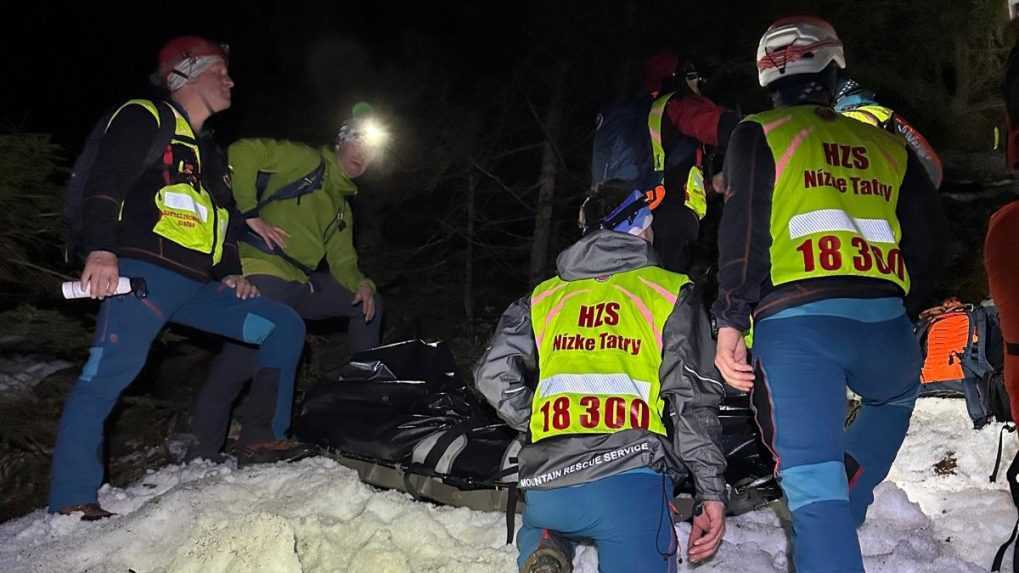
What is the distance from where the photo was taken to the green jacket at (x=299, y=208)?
14.8ft

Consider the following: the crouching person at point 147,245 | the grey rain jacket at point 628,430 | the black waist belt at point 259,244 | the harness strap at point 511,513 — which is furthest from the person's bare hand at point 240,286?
the harness strap at point 511,513

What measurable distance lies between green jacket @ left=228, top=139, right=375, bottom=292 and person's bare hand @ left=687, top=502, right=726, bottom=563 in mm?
2921

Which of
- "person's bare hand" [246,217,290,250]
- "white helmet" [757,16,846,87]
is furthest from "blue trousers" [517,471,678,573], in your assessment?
"person's bare hand" [246,217,290,250]

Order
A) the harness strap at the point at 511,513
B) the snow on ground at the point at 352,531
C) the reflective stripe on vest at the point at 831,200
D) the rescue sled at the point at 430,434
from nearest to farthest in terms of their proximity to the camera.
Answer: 1. the reflective stripe on vest at the point at 831,200
2. the snow on ground at the point at 352,531
3. the harness strap at the point at 511,513
4. the rescue sled at the point at 430,434

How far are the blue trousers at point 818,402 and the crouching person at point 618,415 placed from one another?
0.27m

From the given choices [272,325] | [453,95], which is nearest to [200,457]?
[272,325]

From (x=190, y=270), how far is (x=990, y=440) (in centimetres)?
414

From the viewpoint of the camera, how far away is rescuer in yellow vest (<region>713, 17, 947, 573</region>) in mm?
2295

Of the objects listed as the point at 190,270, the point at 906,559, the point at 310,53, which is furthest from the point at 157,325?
the point at 310,53

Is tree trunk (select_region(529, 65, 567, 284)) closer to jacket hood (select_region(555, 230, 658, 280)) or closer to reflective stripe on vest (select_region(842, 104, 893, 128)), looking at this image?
reflective stripe on vest (select_region(842, 104, 893, 128))

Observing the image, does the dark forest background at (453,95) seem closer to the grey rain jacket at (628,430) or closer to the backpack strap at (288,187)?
the backpack strap at (288,187)

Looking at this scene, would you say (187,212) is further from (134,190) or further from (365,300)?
(365,300)

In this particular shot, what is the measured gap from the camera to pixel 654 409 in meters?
2.59

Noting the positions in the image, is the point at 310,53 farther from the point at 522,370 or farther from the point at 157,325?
the point at 522,370
